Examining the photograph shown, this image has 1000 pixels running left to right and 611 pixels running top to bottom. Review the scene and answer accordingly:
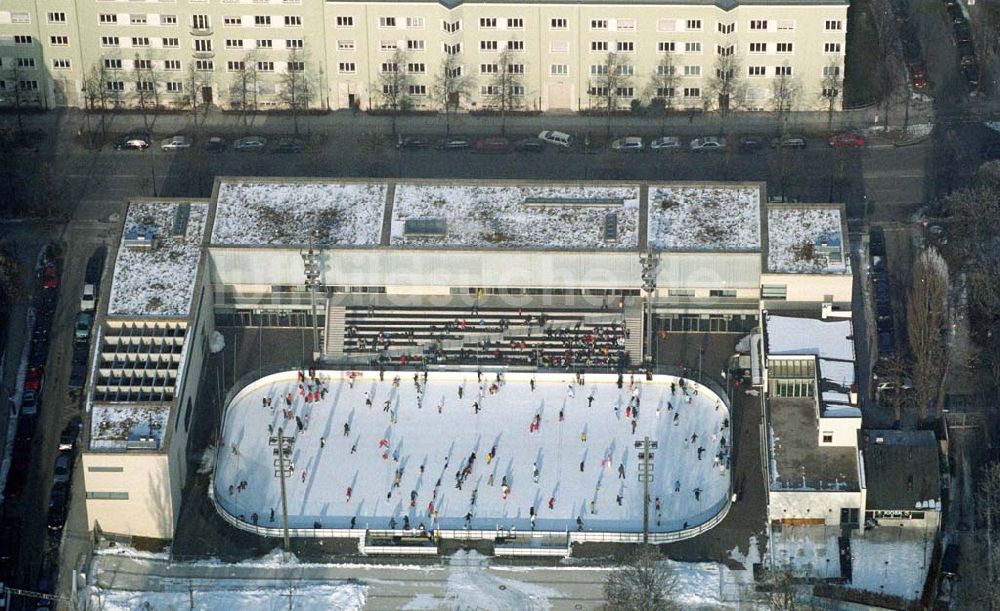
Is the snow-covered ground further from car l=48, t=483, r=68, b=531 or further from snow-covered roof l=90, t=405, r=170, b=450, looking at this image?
car l=48, t=483, r=68, b=531

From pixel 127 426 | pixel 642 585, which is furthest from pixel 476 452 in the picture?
pixel 127 426

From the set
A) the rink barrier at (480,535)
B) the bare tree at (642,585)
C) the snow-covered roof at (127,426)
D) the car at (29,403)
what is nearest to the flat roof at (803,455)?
the rink barrier at (480,535)

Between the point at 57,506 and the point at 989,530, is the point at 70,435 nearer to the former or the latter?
the point at 57,506

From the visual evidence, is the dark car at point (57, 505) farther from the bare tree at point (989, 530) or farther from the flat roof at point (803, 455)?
the bare tree at point (989, 530)

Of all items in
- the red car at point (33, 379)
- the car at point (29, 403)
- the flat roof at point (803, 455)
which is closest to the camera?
the flat roof at point (803, 455)

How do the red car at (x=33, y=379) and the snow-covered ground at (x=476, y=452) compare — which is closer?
the snow-covered ground at (x=476, y=452)

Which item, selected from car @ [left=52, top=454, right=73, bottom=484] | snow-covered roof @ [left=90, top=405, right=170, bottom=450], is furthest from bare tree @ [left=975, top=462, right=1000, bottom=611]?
car @ [left=52, top=454, right=73, bottom=484]

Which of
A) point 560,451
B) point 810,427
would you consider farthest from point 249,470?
point 810,427
